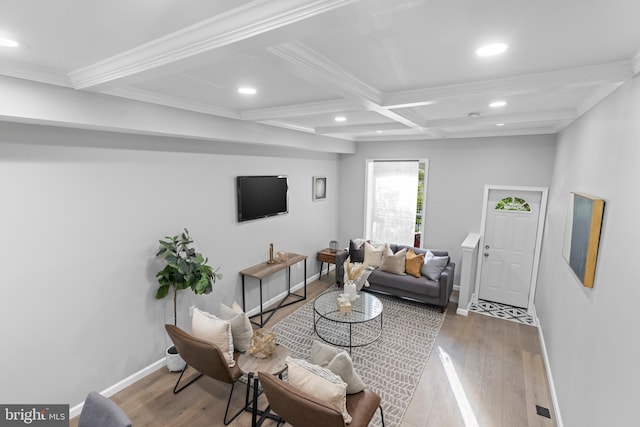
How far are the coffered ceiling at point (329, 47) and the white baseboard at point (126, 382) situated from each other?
269cm

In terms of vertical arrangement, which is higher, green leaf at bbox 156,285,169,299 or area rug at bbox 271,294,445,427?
green leaf at bbox 156,285,169,299

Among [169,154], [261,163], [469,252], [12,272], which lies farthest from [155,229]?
[469,252]

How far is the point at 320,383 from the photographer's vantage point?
2062 mm

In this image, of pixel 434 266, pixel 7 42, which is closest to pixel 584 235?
pixel 434 266

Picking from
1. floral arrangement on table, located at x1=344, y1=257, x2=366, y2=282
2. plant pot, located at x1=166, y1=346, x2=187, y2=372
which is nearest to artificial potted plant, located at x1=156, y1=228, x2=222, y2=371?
plant pot, located at x1=166, y1=346, x2=187, y2=372

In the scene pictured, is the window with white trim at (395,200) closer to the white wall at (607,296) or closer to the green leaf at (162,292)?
the white wall at (607,296)

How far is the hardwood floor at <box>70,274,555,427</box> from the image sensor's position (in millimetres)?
2742

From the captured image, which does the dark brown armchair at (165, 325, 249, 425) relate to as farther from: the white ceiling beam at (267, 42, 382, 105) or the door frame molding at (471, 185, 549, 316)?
the door frame molding at (471, 185, 549, 316)

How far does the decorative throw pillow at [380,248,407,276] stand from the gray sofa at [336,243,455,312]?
64mm

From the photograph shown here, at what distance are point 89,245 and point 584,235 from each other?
4.01 meters

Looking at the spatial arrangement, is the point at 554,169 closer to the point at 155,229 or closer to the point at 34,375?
the point at 155,229

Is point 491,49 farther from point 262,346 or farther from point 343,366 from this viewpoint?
point 262,346

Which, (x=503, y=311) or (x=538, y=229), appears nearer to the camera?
(x=538, y=229)

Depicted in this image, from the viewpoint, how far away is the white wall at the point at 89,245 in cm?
235
